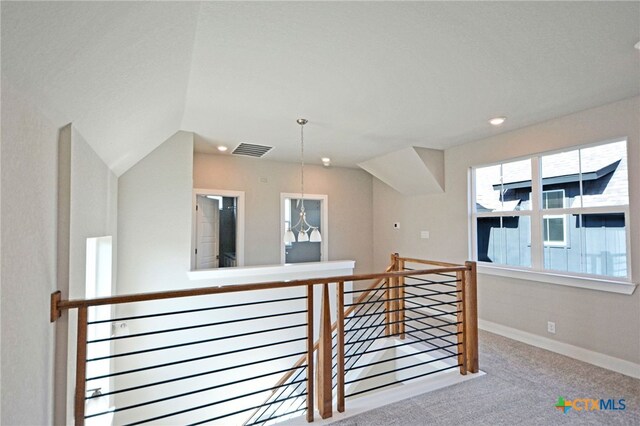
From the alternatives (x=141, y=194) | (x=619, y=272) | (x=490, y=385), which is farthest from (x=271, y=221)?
(x=619, y=272)

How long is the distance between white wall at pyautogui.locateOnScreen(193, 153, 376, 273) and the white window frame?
2.41m

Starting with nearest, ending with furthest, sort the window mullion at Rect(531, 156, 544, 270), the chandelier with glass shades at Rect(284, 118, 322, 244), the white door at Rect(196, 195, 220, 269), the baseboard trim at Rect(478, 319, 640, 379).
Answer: the baseboard trim at Rect(478, 319, 640, 379)
the window mullion at Rect(531, 156, 544, 270)
the chandelier with glass shades at Rect(284, 118, 322, 244)
the white door at Rect(196, 195, 220, 269)

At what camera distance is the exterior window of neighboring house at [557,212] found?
3049 mm

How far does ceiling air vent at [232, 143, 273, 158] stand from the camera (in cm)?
464

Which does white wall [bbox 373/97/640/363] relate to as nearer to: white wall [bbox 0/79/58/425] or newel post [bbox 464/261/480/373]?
newel post [bbox 464/261/480/373]

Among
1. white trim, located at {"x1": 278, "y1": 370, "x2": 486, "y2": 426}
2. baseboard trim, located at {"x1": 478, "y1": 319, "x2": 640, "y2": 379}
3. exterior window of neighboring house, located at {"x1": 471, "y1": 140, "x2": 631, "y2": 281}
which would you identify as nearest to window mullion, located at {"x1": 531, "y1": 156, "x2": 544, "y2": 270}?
exterior window of neighboring house, located at {"x1": 471, "y1": 140, "x2": 631, "y2": 281}

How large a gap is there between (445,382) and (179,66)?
10.4 feet

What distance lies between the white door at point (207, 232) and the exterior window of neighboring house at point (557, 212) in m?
4.11

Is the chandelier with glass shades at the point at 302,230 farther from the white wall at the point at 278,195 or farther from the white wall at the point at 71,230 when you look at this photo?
the white wall at the point at 71,230

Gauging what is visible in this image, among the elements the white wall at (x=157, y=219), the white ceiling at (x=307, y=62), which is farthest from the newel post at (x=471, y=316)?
the white wall at (x=157, y=219)

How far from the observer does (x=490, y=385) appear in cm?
261

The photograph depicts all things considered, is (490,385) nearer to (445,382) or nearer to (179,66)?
(445,382)

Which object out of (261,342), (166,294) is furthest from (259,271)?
(166,294)

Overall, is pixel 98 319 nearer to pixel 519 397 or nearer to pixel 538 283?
pixel 519 397
